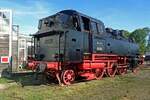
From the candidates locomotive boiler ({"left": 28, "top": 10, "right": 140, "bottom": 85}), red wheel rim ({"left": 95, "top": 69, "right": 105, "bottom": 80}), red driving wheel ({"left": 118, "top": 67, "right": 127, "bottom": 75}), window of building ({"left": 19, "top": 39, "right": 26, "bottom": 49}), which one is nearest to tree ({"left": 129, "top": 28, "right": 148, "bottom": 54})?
window of building ({"left": 19, "top": 39, "right": 26, "bottom": 49})

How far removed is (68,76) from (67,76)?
7cm

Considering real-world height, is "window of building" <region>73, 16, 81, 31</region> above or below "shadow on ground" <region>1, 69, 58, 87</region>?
above

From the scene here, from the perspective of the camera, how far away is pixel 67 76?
14.1 metres

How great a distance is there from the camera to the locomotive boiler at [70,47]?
529 inches

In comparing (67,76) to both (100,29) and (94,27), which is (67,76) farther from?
(100,29)

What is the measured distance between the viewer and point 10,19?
17062 mm

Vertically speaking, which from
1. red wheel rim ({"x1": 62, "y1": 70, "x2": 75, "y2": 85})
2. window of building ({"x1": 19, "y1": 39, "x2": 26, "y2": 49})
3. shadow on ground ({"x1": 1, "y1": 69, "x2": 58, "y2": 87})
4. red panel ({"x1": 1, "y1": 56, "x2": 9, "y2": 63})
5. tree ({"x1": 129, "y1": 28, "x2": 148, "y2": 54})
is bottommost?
shadow on ground ({"x1": 1, "y1": 69, "x2": 58, "y2": 87})

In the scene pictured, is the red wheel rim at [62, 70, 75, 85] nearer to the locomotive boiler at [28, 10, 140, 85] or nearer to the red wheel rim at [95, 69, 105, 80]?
the locomotive boiler at [28, 10, 140, 85]

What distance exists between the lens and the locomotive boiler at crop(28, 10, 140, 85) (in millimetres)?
13445

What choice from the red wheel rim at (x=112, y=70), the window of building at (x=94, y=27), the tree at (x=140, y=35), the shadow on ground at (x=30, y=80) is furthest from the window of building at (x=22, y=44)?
the tree at (x=140, y=35)

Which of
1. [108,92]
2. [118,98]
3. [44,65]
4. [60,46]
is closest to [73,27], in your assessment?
[60,46]

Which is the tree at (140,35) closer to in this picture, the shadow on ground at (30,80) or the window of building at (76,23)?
the shadow on ground at (30,80)

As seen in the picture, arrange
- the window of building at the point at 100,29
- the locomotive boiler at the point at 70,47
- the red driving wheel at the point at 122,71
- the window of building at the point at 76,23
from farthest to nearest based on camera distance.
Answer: the red driving wheel at the point at 122,71 → the window of building at the point at 100,29 → the window of building at the point at 76,23 → the locomotive boiler at the point at 70,47

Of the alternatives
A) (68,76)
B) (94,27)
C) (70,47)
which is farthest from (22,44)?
(70,47)
